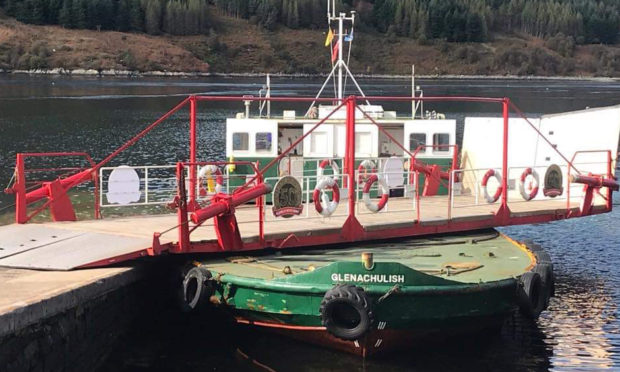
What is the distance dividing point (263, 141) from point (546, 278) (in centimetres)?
952

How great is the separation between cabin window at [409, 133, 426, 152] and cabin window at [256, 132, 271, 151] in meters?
3.65

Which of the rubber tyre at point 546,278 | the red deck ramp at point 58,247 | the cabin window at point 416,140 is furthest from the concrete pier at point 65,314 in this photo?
the cabin window at point 416,140

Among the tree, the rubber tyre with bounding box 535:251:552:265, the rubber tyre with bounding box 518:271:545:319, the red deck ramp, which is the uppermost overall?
the tree

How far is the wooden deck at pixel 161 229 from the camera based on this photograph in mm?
14172

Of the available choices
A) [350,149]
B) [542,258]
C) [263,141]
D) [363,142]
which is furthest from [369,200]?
[263,141]

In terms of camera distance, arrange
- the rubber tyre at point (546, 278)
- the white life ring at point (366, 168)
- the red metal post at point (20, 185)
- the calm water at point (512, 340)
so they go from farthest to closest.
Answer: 1. the white life ring at point (366, 168)
2. the red metal post at point (20, 185)
3. the rubber tyre at point (546, 278)
4. the calm water at point (512, 340)

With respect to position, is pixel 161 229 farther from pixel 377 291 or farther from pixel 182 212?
pixel 377 291

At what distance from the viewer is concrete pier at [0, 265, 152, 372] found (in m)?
10.7

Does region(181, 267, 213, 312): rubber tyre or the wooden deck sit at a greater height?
the wooden deck

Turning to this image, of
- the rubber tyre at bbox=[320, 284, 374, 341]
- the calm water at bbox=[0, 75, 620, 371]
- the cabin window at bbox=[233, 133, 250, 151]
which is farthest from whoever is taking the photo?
the cabin window at bbox=[233, 133, 250, 151]

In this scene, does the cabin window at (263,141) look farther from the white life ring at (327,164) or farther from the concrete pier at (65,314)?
the concrete pier at (65,314)

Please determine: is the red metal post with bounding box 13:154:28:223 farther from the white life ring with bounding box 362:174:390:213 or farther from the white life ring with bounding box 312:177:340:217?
the white life ring with bounding box 362:174:390:213

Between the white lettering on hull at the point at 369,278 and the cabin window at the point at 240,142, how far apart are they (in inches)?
399

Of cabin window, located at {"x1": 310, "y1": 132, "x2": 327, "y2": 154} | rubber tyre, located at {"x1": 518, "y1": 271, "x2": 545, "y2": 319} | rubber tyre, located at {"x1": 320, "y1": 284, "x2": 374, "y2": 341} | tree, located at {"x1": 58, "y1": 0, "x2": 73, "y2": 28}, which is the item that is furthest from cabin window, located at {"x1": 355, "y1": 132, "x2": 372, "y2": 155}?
tree, located at {"x1": 58, "y1": 0, "x2": 73, "y2": 28}
